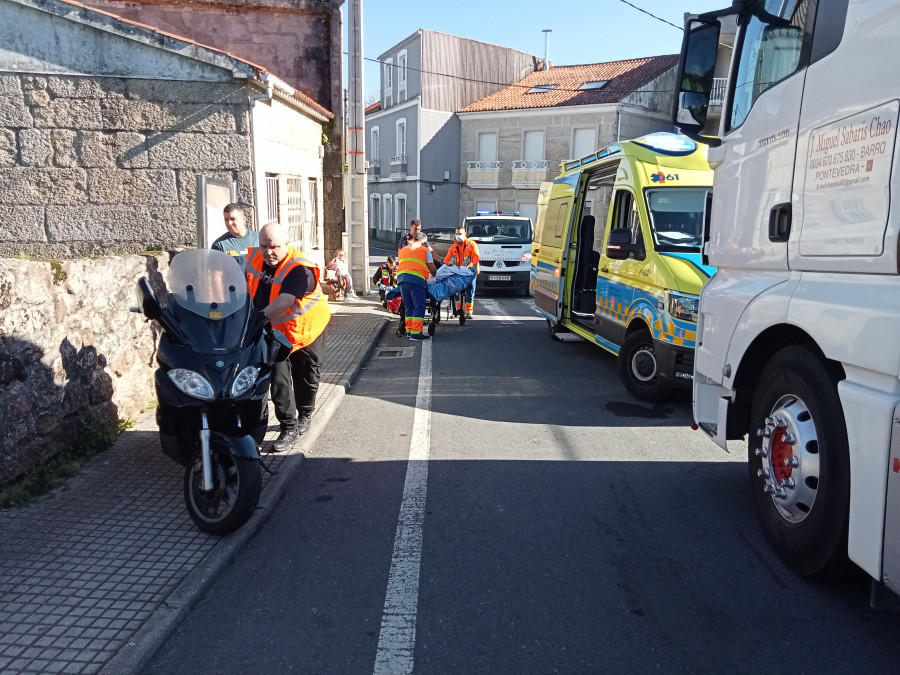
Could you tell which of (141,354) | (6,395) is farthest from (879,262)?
(141,354)

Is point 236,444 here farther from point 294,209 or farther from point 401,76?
point 401,76

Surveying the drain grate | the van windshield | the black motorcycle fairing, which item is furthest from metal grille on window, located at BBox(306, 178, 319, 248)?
the black motorcycle fairing

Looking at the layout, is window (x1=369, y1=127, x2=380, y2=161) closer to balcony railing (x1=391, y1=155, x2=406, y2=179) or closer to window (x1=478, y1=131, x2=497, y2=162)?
balcony railing (x1=391, y1=155, x2=406, y2=179)

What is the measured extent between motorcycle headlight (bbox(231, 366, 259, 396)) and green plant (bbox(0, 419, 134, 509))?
150 cm

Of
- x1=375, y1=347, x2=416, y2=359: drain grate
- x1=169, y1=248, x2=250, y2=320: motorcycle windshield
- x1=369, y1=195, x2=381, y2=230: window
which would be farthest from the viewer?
x1=369, y1=195, x2=381, y2=230: window

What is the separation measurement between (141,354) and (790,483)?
16.5ft

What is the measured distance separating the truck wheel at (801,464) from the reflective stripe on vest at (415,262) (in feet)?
22.2

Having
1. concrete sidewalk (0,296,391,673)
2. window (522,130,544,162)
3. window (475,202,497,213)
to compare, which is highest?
window (522,130,544,162)

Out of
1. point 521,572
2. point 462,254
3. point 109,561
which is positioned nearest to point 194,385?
point 109,561

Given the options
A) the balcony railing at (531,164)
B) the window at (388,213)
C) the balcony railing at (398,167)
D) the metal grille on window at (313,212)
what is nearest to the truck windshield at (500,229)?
the metal grille on window at (313,212)

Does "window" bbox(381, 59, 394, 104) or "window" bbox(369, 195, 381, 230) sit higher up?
"window" bbox(381, 59, 394, 104)

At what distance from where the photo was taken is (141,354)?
20.2ft

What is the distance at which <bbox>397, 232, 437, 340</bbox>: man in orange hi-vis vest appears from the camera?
10.4 meters

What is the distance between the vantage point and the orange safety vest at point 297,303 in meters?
5.18
